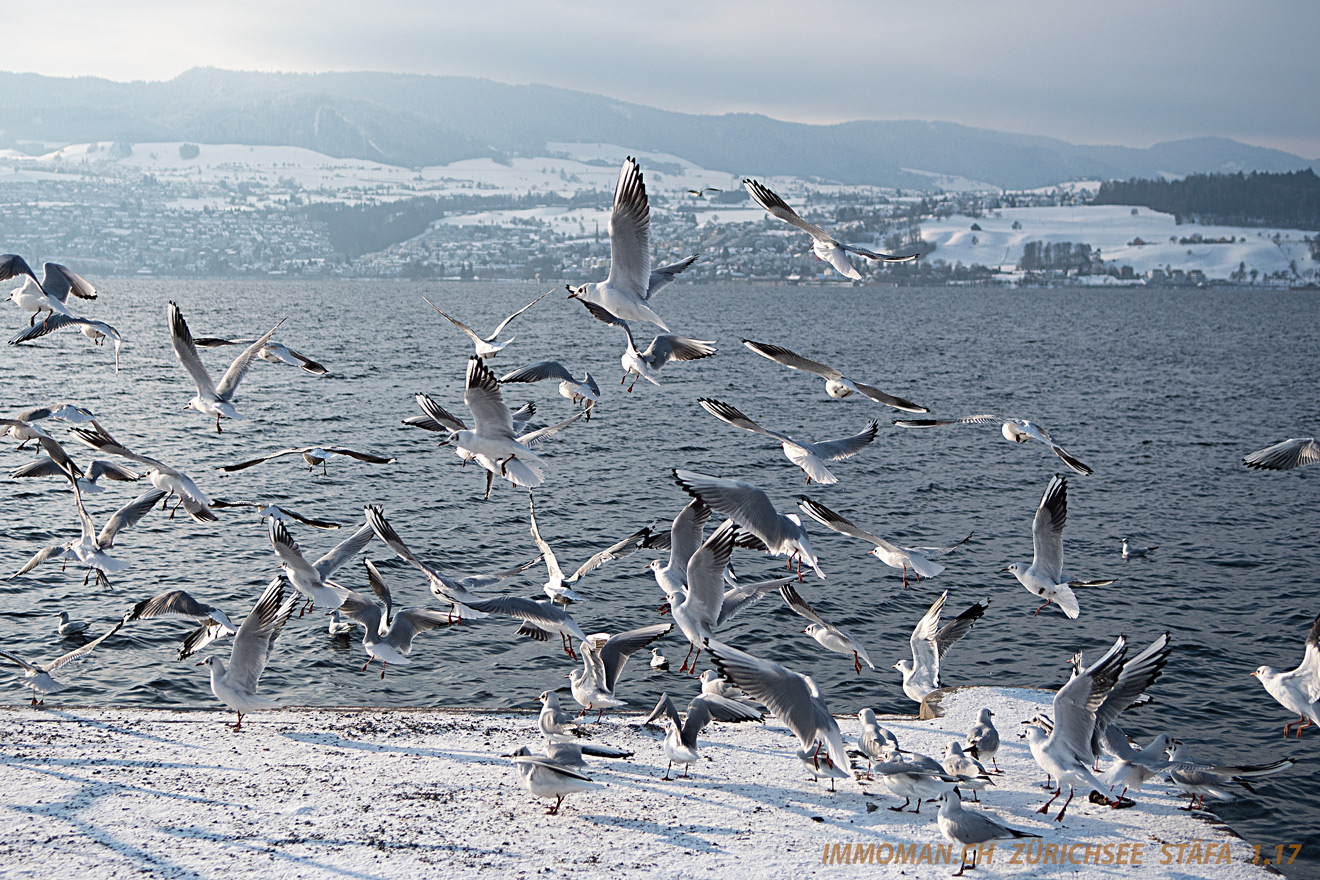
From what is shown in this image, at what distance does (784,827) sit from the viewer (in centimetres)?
1005

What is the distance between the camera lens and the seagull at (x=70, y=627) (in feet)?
55.8

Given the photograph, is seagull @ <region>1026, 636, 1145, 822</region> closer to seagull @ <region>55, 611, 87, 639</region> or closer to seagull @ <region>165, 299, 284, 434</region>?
seagull @ <region>165, 299, 284, 434</region>

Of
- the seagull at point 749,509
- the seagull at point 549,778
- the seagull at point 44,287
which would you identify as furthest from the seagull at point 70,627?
the seagull at point 749,509

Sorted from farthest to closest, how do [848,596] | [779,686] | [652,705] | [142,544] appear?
[142,544], [848,596], [652,705], [779,686]

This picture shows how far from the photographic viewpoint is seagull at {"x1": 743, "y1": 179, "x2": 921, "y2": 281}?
11.2 m

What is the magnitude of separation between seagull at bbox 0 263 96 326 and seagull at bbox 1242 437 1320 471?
630 inches

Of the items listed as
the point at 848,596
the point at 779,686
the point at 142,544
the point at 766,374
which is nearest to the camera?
the point at 779,686

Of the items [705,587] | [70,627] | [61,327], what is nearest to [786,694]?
[705,587]

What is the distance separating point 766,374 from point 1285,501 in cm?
3330

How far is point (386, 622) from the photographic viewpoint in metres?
13.4

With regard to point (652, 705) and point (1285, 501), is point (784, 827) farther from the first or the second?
point (1285, 501)

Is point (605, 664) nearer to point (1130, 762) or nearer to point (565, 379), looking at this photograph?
point (565, 379)

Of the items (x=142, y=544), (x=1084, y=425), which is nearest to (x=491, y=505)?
(x=142, y=544)

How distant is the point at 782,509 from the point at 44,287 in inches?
677
